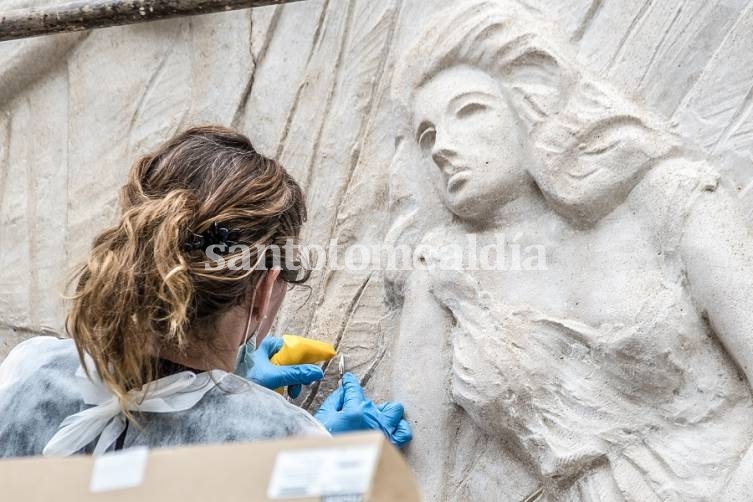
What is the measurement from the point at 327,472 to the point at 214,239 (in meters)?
0.58

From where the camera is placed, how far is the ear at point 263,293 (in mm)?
1438

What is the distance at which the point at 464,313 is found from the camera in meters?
2.03

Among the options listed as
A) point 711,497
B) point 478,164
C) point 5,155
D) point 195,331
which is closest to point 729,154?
point 478,164

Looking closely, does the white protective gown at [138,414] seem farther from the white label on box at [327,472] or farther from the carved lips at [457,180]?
the carved lips at [457,180]

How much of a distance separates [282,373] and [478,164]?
0.58 meters

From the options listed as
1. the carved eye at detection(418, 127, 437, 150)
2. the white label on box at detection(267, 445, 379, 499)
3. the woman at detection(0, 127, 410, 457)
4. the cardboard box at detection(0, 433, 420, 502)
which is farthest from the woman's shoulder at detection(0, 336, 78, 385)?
the carved eye at detection(418, 127, 437, 150)

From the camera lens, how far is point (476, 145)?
6.70 feet

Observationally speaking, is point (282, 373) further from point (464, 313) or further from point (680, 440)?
point (680, 440)

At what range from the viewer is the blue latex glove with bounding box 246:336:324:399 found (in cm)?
213

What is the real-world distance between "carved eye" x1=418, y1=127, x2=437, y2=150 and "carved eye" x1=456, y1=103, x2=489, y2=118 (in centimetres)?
8

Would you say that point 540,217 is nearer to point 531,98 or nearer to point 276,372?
point 531,98

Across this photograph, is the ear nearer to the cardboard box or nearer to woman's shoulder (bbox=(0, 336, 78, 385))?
woman's shoulder (bbox=(0, 336, 78, 385))

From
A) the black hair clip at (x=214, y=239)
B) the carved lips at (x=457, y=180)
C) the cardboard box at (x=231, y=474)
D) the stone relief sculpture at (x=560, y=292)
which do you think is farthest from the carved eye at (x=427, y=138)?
the cardboard box at (x=231, y=474)

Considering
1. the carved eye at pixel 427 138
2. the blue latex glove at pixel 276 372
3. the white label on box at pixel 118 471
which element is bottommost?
the blue latex glove at pixel 276 372
